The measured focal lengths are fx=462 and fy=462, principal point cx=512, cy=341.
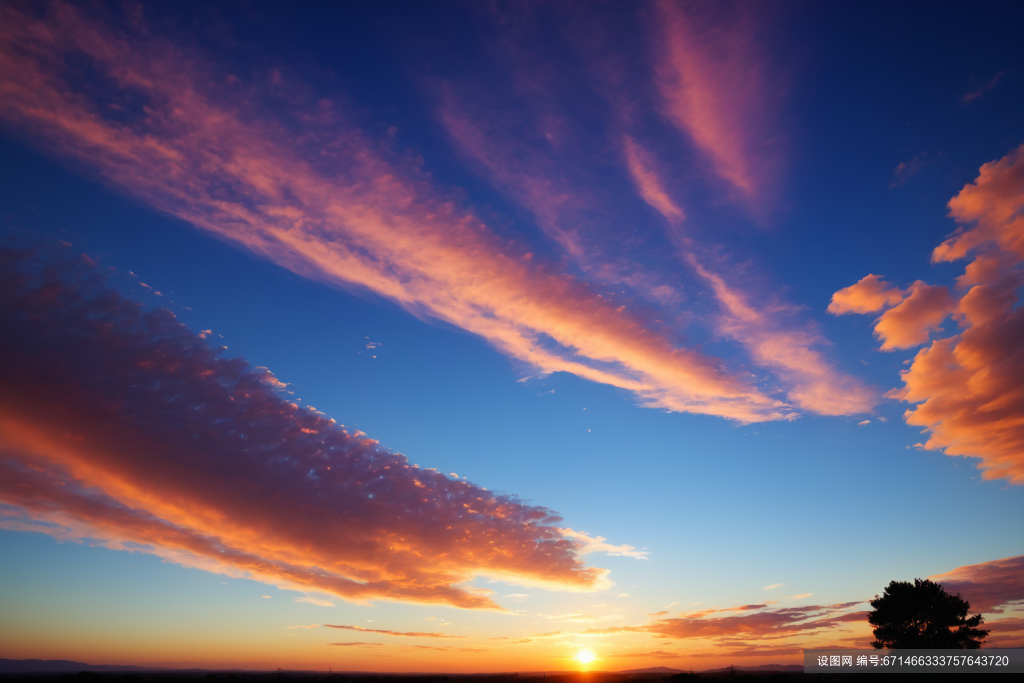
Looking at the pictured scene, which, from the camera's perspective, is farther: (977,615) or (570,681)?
(570,681)

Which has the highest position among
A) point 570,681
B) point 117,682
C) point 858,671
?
point 858,671

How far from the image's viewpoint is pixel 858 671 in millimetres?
65500

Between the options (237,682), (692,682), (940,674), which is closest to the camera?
(940,674)

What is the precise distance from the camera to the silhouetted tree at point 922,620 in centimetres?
5978

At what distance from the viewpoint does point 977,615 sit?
60.9 metres

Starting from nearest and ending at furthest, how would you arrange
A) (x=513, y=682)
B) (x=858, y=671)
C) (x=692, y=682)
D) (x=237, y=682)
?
1. (x=858, y=671)
2. (x=692, y=682)
3. (x=237, y=682)
4. (x=513, y=682)

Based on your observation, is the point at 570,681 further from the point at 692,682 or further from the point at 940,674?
the point at 940,674

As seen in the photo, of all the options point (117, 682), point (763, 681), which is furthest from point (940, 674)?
point (117, 682)

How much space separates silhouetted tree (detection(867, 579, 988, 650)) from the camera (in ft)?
196

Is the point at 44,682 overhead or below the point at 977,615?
below

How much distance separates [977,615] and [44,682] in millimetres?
140047

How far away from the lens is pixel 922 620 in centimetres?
6147

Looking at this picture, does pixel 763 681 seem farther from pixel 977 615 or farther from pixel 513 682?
pixel 513 682

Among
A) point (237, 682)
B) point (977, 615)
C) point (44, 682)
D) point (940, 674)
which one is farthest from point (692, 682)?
point (44, 682)
